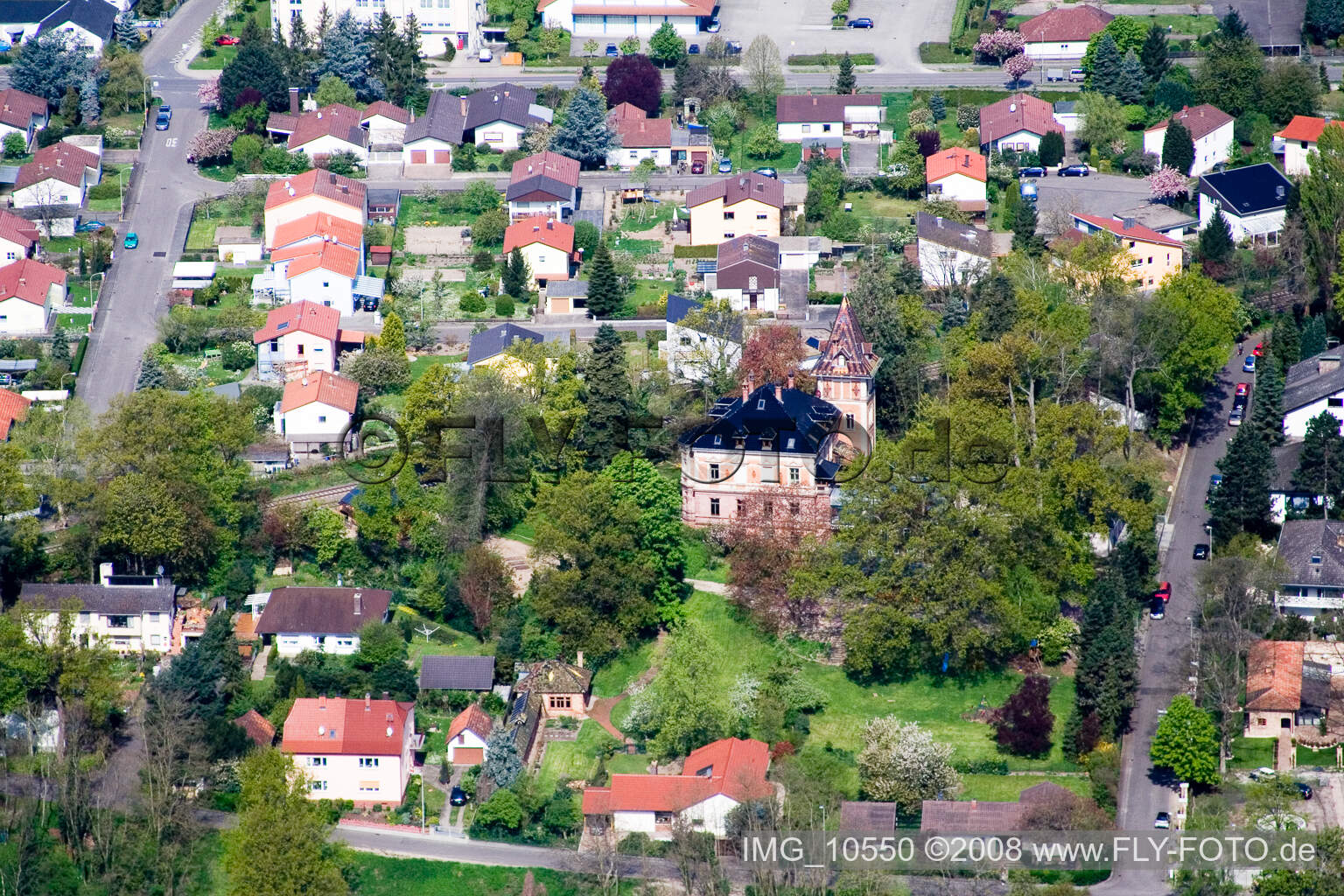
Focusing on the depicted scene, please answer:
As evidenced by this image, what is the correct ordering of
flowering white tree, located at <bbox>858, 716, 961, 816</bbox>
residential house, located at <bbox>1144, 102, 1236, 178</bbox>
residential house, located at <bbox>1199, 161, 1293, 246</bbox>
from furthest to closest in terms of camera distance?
residential house, located at <bbox>1144, 102, 1236, 178</bbox>, residential house, located at <bbox>1199, 161, 1293, 246</bbox>, flowering white tree, located at <bbox>858, 716, 961, 816</bbox>

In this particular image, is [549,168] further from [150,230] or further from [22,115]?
[22,115]

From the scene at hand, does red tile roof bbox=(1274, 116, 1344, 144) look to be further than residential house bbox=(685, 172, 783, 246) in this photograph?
Yes

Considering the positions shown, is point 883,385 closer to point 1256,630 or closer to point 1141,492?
point 1141,492

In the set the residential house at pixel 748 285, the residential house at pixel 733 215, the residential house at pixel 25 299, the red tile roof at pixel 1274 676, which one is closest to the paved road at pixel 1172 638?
the red tile roof at pixel 1274 676

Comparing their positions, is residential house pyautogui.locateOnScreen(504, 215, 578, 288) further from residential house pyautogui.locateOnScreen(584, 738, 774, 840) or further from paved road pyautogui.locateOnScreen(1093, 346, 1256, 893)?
residential house pyautogui.locateOnScreen(584, 738, 774, 840)

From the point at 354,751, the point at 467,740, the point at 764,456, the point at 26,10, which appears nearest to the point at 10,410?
→ the point at 354,751

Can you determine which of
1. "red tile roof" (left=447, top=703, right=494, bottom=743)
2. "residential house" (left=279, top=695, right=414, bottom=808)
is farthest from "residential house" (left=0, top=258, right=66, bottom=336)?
"red tile roof" (left=447, top=703, right=494, bottom=743)

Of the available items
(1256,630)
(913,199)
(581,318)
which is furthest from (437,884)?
(913,199)
